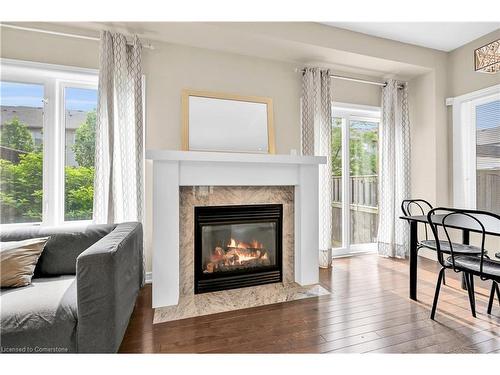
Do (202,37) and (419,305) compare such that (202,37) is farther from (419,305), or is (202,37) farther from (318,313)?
(419,305)

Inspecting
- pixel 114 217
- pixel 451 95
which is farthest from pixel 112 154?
pixel 451 95

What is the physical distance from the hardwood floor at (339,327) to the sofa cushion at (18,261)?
0.79 metres

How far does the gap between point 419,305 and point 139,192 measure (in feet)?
9.27

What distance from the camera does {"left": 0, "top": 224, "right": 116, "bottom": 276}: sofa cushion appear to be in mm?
2010

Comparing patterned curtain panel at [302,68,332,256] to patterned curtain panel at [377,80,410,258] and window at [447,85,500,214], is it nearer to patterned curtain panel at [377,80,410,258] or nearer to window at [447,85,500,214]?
patterned curtain panel at [377,80,410,258]

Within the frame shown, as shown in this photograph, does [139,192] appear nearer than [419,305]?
No

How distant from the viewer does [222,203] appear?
8.65ft

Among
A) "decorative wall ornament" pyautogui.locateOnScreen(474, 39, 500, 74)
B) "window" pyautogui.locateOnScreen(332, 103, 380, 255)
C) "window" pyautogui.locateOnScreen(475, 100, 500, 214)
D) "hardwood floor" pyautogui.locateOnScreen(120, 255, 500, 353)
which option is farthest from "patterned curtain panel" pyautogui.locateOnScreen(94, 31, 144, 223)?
"window" pyautogui.locateOnScreen(475, 100, 500, 214)

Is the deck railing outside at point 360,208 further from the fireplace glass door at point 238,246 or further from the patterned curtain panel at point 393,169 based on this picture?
the fireplace glass door at point 238,246

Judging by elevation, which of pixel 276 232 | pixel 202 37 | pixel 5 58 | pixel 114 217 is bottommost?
pixel 276 232

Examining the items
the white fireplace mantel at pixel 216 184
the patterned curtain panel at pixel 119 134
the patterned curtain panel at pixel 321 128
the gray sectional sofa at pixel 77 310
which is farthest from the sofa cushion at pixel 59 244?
the patterned curtain panel at pixel 321 128

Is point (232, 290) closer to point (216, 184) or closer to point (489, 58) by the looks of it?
point (216, 184)

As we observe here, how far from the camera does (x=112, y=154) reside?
102 inches

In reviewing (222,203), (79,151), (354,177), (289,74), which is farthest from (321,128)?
(79,151)
